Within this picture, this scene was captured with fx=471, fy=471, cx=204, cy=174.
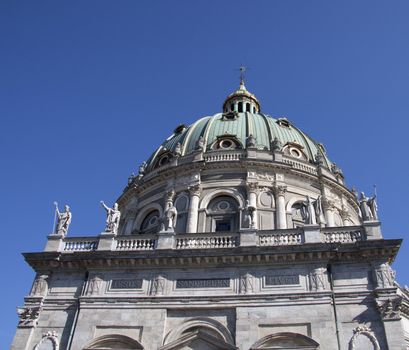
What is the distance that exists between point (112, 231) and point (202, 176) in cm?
940

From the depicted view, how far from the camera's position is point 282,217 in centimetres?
2834

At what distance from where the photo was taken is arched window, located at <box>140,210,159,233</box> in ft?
98.9

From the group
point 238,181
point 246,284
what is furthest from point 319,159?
point 246,284

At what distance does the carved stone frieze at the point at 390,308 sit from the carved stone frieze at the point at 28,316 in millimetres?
14355

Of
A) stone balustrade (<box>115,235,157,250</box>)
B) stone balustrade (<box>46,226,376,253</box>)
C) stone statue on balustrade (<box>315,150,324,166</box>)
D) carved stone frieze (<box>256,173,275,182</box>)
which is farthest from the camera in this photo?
stone statue on balustrade (<box>315,150,324,166</box>)

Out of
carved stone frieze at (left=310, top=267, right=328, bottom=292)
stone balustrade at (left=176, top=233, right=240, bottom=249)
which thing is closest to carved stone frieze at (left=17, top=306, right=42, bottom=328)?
stone balustrade at (left=176, top=233, right=240, bottom=249)

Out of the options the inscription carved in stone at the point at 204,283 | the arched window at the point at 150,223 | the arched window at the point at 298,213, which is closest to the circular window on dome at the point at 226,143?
the arched window at the point at 298,213

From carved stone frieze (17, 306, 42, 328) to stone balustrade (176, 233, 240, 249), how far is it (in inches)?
267

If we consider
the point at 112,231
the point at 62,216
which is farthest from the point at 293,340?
the point at 62,216

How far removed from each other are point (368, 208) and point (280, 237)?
429 centimetres

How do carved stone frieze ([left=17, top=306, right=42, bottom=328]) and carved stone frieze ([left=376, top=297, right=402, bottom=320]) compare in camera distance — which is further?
carved stone frieze ([left=17, top=306, right=42, bottom=328])

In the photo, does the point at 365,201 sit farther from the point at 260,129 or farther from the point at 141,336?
the point at 260,129

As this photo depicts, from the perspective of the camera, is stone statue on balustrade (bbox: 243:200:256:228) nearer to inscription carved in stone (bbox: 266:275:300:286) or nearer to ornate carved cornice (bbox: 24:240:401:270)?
ornate carved cornice (bbox: 24:240:401:270)

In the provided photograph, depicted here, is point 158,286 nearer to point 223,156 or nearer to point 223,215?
point 223,215
